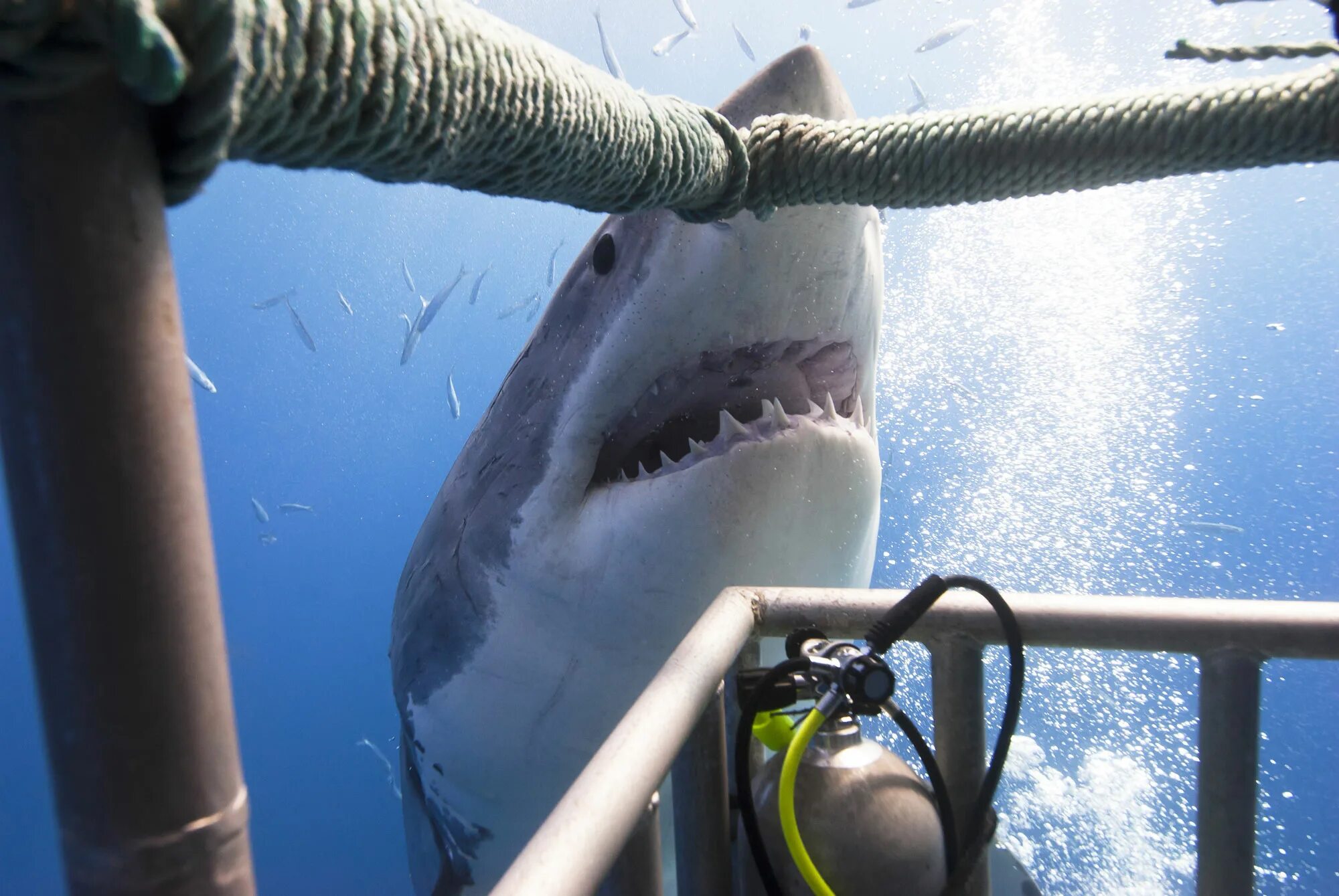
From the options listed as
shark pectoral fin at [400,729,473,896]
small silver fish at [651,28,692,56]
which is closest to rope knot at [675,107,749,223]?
shark pectoral fin at [400,729,473,896]

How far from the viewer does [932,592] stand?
0.78 m

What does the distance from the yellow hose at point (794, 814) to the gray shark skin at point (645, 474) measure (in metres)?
0.49

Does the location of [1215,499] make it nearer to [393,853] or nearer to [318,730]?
[393,853]

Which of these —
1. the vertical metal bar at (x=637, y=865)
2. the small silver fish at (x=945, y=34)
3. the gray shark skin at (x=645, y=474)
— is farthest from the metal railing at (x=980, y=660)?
the small silver fish at (x=945, y=34)

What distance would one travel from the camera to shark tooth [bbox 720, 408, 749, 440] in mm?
1181

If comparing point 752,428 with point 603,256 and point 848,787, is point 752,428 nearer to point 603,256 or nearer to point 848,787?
point 603,256

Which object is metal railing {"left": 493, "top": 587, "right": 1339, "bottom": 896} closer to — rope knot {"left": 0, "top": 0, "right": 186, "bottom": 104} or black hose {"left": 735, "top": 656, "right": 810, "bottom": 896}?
→ black hose {"left": 735, "top": 656, "right": 810, "bottom": 896}

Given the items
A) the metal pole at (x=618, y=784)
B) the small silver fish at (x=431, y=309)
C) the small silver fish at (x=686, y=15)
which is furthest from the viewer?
the small silver fish at (x=686, y=15)

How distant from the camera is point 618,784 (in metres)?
0.45

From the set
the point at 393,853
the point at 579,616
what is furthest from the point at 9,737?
the point at 579,616

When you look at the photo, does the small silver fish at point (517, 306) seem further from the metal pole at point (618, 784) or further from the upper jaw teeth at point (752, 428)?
the metal pole at point (618, 784)

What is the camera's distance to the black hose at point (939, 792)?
0.74 meters

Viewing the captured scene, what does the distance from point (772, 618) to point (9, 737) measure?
4521 centimetres

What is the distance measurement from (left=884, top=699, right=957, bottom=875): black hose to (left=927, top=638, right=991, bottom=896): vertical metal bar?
0.07m
